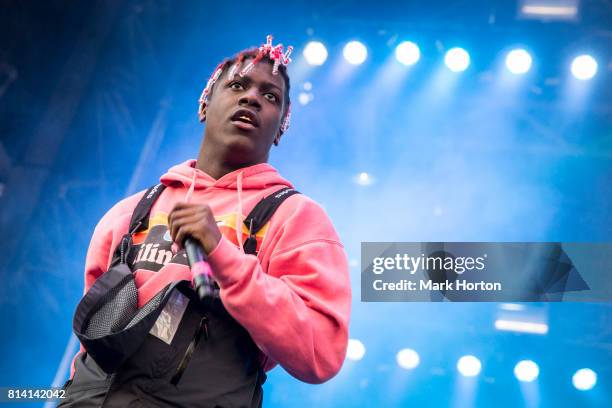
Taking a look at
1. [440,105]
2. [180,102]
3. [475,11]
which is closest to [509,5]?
[475,11]

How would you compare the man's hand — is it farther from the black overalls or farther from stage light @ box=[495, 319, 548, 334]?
stage light @ box=[495, 319, 548, 334]

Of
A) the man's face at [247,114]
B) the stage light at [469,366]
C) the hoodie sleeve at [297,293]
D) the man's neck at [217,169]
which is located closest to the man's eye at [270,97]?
the man's face at [247,114]

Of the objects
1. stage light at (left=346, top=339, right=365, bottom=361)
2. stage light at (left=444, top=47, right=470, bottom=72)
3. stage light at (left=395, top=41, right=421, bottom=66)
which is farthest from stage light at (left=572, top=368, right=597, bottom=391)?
stage light at (left=395, top=41, right=421, bottom=66)

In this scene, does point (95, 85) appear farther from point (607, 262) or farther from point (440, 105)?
point (607, 262)

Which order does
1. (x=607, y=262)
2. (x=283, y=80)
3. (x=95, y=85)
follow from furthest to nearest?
1. (x=95, y=85)
2. (x=607, y=262)
3. (x=283, y=80)

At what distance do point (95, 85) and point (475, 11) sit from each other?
2.46 metres

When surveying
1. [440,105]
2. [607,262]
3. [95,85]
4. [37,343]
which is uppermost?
[440,105]

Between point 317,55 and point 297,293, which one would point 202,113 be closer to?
point 297,293

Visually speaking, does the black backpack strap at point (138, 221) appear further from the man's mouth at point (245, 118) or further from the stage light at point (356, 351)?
the stage light at point (356, 351)

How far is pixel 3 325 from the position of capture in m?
2.65

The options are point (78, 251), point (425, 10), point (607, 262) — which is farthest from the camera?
point (425, 10)

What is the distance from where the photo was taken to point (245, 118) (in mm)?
1321

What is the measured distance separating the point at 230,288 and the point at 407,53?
288cm

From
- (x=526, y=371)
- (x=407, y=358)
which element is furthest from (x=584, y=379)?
(x=407, y=358)
